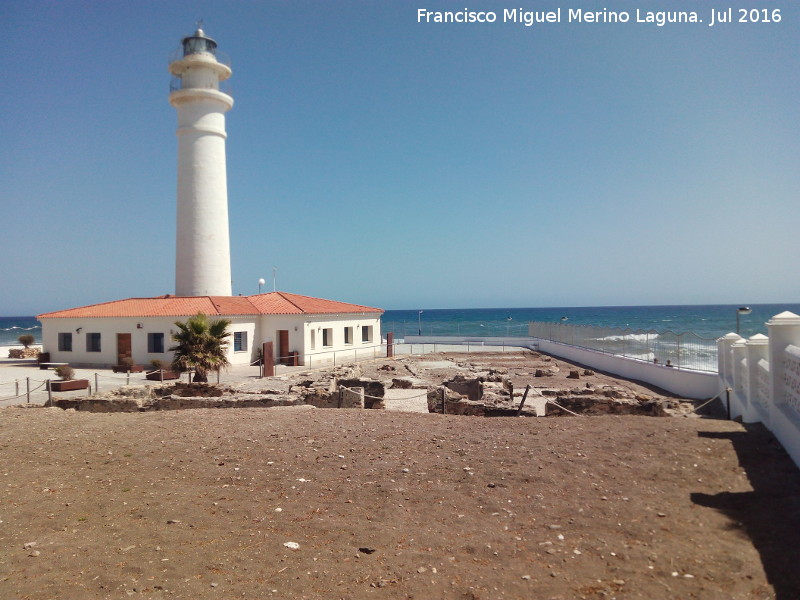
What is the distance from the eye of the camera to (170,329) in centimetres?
2983

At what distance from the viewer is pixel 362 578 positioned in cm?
536

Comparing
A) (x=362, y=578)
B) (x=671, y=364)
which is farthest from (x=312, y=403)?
(x=671, y=364)

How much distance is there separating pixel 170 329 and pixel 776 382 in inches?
1056

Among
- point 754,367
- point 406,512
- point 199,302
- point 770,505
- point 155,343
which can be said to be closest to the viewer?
point 770,505

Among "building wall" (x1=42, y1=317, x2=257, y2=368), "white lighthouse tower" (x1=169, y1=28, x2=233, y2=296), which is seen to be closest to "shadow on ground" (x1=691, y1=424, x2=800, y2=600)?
"building wall" (x1=42, y1=317, x2=257, y2=368)

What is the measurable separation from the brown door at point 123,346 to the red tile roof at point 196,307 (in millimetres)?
1077

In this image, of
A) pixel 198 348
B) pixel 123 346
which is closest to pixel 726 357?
pixel 198 348

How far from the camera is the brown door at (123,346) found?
30.5 m

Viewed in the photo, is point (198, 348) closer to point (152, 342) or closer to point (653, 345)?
point (152, 342)

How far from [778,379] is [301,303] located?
28.4 meters

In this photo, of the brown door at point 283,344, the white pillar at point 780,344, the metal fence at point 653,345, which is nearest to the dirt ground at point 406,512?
the white pillar at point 780,344

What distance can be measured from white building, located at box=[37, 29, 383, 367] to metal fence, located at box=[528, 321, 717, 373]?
1438 cm

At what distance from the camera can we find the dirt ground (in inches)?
208

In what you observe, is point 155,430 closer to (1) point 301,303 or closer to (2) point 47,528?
(2) point 47,528
